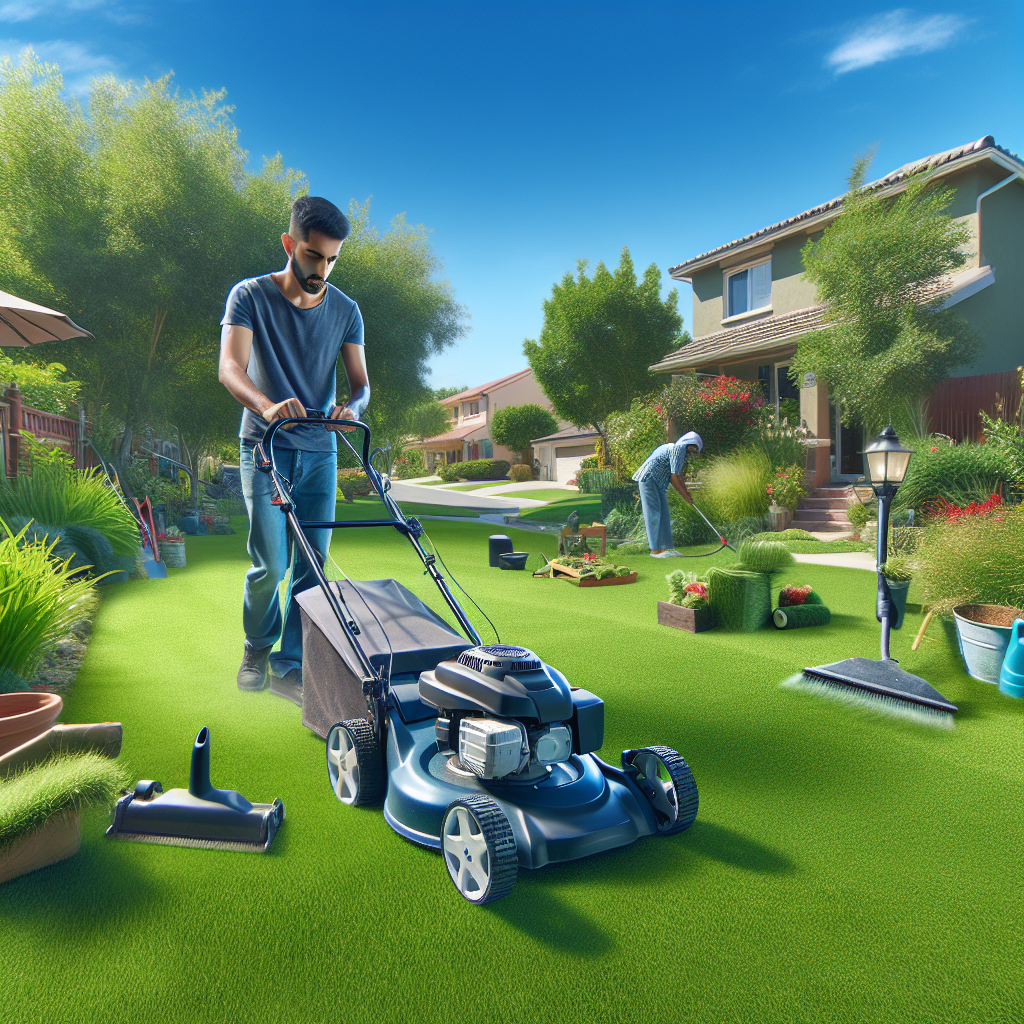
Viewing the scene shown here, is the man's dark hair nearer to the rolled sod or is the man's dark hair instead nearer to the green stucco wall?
the rolled sod

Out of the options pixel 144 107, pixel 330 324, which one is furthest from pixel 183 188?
pixel 330 324

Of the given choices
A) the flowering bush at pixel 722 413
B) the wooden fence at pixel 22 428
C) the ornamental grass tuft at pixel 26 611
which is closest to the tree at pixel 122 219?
the wooden fence at pixel 22 428

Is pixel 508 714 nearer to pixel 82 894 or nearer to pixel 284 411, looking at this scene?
pixel 82 894

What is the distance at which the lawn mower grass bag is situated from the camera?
2.70 metres

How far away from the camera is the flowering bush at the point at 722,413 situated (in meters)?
12.9

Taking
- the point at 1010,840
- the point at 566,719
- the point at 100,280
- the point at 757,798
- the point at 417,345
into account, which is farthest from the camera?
the point at 417,345

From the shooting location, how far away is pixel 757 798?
105 inches

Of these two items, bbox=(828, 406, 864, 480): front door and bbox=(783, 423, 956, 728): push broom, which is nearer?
bbox=(783, 423, 956, 728): push broom

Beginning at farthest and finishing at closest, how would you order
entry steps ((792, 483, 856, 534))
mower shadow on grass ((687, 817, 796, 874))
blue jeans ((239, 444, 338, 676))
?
entry steps ((792, 483, 856, 534)) < blue jeans ((239, 444, 338, 676)) < mower shadow on grass ((687, 817, 796, 874))

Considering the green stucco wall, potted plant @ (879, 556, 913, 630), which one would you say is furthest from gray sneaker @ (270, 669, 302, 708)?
the green stucco wall

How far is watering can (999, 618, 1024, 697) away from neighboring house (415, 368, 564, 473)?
40963 mm

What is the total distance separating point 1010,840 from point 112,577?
25.3 feet

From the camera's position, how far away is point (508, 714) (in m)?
1.97

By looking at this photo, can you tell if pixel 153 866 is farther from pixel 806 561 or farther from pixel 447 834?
pixel 806 561
